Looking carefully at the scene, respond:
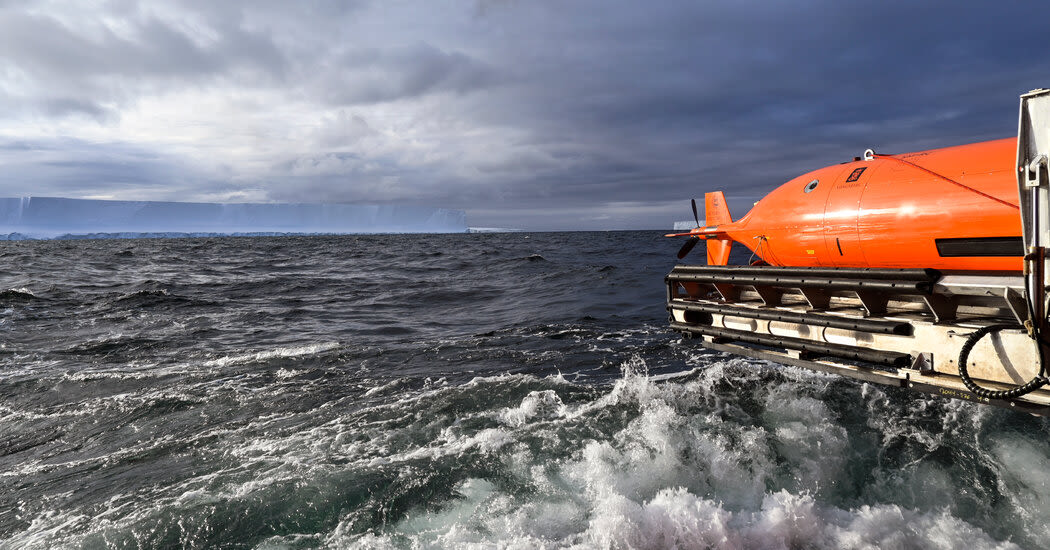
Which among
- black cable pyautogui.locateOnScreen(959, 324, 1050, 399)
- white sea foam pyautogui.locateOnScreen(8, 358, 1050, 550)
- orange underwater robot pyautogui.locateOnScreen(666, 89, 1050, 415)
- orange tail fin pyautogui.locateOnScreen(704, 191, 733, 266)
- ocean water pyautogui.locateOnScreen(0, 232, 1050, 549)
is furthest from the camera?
orange tail fin pyautogui.locateOnScreen(704, 191, 733, 266)

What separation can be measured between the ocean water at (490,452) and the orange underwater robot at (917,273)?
1056 mm

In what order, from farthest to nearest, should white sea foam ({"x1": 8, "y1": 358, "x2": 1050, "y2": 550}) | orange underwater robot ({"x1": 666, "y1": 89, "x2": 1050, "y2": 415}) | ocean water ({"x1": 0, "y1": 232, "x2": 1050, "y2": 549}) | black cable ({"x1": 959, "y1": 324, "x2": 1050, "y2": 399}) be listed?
1. ocean water ({"x1": 0, "y1": 232, "x2": 1050, "y2": 549})
2. white sea foam ({"x1": 8, "y1": 358, "x2": 1050, "y2": 550})
3. black cable ({"x1": 959, "y1": 324, "x2": 1050, "y2": 399})
4. orange underwater robot ({"x1": 666, "y1": 89, "x2": 1050, "y2": 415})

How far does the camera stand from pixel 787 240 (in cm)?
623

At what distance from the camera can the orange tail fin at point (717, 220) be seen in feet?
27.0

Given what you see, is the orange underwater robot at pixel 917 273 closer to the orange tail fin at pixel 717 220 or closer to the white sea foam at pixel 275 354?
the orange tail fin at pixel 717 220

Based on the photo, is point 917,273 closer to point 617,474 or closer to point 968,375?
point 968,375

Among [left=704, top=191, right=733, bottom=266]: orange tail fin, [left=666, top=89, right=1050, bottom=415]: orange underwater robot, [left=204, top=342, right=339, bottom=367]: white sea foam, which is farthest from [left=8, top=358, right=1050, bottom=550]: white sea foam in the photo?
[left=204, top=342, right=339, bottom=367]: white sea foam

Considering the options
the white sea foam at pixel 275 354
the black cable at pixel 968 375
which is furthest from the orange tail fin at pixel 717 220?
the white sea foam at pixel 275 354

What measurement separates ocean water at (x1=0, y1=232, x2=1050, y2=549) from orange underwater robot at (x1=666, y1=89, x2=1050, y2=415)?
106 cm

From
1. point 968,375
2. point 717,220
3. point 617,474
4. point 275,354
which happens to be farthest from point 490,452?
point 275,354

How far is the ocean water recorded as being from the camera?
4.36m

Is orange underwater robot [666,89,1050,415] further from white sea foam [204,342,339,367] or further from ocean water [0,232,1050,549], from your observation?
white sea foam [204,342,339,367]

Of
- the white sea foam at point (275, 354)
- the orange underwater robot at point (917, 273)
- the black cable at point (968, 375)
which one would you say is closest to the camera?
the orange underwater robot at point (917, 273)

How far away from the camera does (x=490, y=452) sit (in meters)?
5.69
